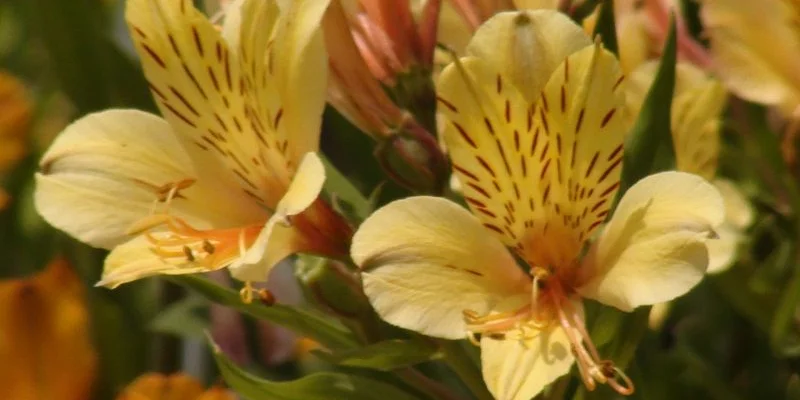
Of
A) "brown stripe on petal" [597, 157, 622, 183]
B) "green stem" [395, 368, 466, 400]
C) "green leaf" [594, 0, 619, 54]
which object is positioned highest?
"green leaf" [594, 0, 619, 54]

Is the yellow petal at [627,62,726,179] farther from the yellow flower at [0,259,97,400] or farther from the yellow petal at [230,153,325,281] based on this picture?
the yellow flower at [0,259,97,400]

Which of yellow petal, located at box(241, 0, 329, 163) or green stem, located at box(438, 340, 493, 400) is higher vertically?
yellow petal, located at box(241, 0, 329, 163)

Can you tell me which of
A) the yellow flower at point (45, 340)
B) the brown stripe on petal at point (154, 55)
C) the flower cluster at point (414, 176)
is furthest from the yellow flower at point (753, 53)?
the yellow flower at point (45, 340)

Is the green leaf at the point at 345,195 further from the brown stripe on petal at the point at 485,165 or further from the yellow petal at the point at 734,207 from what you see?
the yellow petal at the point at 734,207

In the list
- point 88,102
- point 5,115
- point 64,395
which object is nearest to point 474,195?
point 64,395

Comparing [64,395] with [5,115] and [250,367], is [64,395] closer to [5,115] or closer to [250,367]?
[250,367]

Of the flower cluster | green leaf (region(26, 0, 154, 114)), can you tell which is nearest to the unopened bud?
the flower cluster
